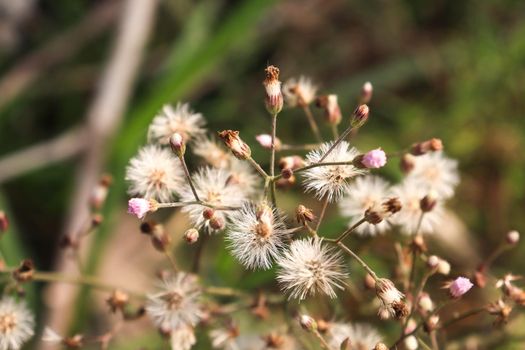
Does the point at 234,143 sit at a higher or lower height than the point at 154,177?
lower

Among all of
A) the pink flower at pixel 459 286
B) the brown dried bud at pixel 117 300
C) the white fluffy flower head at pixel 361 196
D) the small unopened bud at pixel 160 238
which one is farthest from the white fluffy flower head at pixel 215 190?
the pink flower at pixel 459 286

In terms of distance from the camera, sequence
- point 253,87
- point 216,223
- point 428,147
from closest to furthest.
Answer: point 216,223 < point 428,147 < point 253,87

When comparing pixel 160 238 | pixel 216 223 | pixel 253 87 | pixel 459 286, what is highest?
pixel 253 87

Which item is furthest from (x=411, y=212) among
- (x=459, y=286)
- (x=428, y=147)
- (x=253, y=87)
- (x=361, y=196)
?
(x=253, y=87)

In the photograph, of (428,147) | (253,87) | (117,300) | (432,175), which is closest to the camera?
(428,147)

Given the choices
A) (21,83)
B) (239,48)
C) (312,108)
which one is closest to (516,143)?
(312,108)

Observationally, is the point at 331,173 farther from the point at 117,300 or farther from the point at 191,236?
the point at 117,300

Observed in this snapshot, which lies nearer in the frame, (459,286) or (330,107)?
(459,286)
